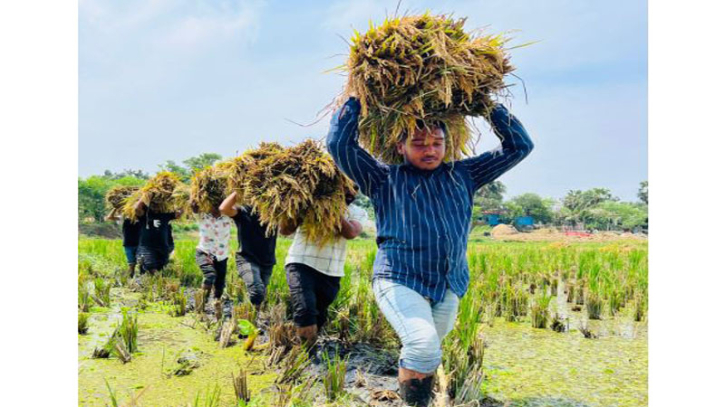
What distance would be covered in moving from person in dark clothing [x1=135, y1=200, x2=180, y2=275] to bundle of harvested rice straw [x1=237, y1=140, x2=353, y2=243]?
132 inches

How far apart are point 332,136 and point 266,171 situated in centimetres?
124

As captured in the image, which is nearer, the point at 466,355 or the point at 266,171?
the point at 466,355

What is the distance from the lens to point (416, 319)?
1.87m

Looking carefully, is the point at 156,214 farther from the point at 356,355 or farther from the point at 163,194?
the point at 356,355

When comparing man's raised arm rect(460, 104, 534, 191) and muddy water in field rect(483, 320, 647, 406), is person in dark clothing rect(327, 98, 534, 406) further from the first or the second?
muddy water in field rect(483, 320, 647, 406)

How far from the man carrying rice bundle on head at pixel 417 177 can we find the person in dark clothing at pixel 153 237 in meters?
4.61

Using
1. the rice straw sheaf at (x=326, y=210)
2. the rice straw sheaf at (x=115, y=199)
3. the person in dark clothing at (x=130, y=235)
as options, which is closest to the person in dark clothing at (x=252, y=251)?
the rice straw sheaf at (x=326, y=210)

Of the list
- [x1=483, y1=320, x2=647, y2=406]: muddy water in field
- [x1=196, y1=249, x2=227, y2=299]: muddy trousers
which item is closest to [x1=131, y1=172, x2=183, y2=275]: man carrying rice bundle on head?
[x1=196, y1=249, x2=227, y2=299]: muddy trousers

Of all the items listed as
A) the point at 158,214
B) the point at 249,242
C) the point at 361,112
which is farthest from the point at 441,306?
the point at 158,214

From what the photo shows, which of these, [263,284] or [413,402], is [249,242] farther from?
[413,402]

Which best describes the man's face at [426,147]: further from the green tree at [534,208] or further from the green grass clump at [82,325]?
the green tree at [534,208]

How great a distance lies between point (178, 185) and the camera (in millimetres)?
5734

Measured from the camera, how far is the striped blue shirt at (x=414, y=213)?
1.99 meters

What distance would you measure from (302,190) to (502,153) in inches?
49.3
